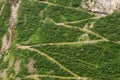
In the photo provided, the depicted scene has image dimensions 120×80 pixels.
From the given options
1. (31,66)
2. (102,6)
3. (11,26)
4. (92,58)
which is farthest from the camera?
(11,26)

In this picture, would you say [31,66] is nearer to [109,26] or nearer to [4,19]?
[4,19]

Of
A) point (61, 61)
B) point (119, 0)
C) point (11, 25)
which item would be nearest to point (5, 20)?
point (11, 25)

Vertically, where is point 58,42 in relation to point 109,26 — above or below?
below

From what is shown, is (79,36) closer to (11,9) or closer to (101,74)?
(101,74)

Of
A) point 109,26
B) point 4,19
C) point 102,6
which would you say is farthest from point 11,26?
point 109,26

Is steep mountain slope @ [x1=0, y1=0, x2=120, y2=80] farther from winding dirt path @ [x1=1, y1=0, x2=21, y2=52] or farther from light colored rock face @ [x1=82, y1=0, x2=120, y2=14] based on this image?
light colored rock face @ [x1=82, y1=0, x2=120, y2=14]

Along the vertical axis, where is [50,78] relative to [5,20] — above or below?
below
